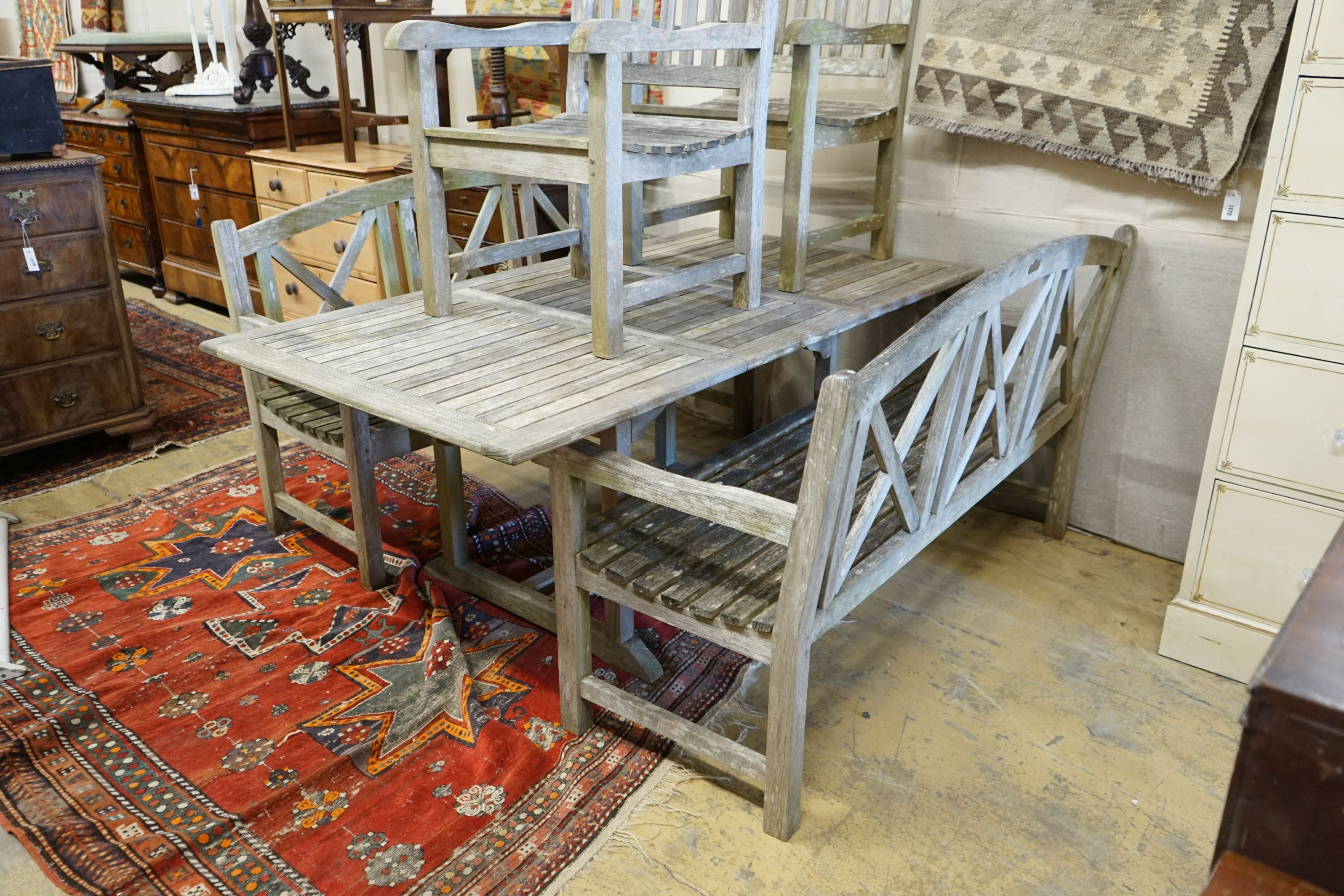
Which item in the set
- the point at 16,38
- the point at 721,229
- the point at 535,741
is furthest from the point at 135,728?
the point at 16,38

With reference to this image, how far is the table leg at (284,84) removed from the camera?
388 centimetres

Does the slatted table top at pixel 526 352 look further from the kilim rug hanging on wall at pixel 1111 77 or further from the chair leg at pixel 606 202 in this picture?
the kilim rug hanging on wall at pixel 1111 77

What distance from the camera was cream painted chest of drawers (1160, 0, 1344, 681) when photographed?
71.2 inches

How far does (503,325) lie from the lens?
6.70ft

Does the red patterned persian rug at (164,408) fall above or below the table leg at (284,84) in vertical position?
below

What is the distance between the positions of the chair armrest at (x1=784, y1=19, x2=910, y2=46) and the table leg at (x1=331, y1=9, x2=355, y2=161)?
2.06m

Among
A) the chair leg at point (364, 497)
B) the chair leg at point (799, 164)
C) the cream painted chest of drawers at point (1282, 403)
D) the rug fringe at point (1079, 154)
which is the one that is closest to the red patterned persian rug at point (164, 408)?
the chair leg at point (364, 497)

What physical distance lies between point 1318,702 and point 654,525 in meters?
1.34

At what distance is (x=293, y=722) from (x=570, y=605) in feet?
2.10

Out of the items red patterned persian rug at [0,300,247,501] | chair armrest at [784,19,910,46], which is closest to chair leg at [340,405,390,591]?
red patterned persian rug at [0,300,247,501]

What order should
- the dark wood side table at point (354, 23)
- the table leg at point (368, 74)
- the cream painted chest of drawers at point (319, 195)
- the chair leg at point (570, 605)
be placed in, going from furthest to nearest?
the table leg at point (368, 74) → the cream painted chest of drawers at point (319, 195) → the dark wood side table at point (354, 23) → the chair leg at point (570, 605)

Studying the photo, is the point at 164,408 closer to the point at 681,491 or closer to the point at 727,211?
the point at 727,211

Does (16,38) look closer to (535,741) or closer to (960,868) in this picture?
(535,741)

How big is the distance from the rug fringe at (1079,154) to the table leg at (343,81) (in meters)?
2.11
